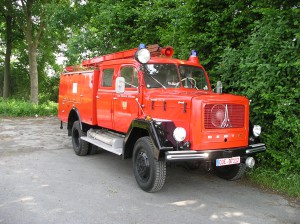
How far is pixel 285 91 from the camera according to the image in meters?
5.62

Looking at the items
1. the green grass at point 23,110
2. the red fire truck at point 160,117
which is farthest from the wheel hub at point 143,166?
the green grass at point 23,110

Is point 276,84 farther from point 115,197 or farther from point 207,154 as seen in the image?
point 115,197

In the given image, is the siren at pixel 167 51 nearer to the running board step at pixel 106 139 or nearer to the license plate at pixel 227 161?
the running board step at pixel 106 139

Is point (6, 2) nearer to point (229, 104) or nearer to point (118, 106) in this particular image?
point (118, 106)

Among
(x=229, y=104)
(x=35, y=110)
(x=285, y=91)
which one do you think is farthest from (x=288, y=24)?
(x=35, y=110)

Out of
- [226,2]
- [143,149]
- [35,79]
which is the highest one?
[226,2]

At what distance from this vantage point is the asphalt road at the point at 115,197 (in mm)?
4398

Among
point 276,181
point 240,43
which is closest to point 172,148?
point 276,181

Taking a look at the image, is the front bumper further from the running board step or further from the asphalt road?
the running board step

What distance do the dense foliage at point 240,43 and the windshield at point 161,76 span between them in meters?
1.32

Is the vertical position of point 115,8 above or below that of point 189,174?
above

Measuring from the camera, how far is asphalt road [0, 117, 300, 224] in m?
4.40

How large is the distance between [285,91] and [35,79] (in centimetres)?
1768

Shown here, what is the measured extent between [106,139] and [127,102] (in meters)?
1.09
